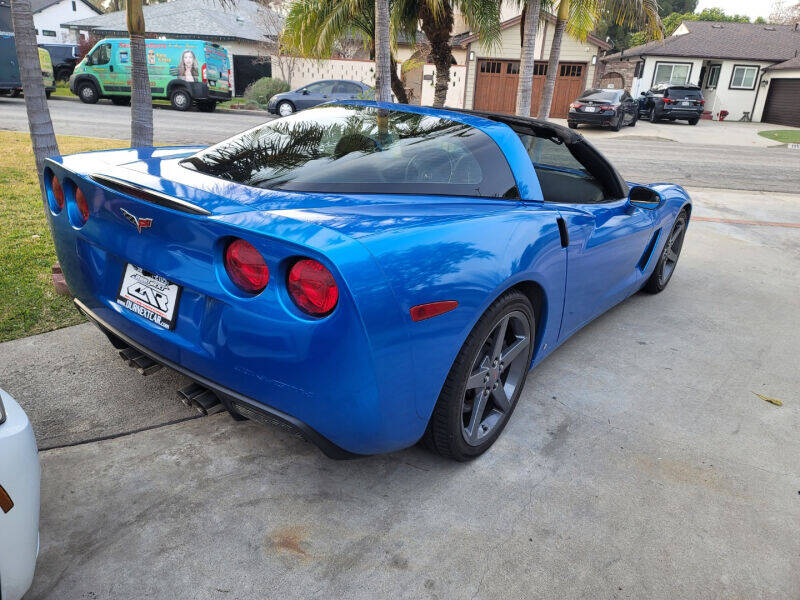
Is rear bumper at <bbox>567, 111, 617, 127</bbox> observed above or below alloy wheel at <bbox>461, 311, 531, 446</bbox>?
above

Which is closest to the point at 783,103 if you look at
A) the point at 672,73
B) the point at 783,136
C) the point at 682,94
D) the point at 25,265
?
the point at 672,73

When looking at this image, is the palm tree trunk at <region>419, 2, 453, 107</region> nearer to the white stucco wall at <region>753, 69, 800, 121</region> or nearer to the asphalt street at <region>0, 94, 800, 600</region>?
the asphalt street at <region>0, 94, 800, 600</region>

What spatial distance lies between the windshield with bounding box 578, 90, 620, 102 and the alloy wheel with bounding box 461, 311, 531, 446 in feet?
68.3

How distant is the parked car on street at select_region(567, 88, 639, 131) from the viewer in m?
20.8

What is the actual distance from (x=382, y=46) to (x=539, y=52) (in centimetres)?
2218

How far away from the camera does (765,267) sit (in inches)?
232

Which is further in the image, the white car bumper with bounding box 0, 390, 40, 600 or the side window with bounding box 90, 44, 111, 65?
the side window with bounding box 90, 44, 111, 65

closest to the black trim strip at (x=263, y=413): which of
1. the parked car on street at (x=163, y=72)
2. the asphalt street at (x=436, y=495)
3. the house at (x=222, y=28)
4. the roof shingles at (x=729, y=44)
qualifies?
the asphalt street at (x=436, y=495)

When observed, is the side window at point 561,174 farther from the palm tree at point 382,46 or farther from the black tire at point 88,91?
the black tire at point 88,91

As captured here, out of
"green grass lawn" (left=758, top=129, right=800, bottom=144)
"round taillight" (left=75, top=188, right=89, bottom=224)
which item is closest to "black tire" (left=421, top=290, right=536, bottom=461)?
"round taillight" (left=75, top=188, right=89, bottom=224)

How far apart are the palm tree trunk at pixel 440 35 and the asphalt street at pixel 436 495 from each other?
854 centimetres

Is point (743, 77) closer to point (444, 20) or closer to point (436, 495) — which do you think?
point (444, 20)

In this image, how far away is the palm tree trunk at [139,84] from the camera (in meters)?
4.49

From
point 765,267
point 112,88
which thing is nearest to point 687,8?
point 112,88
